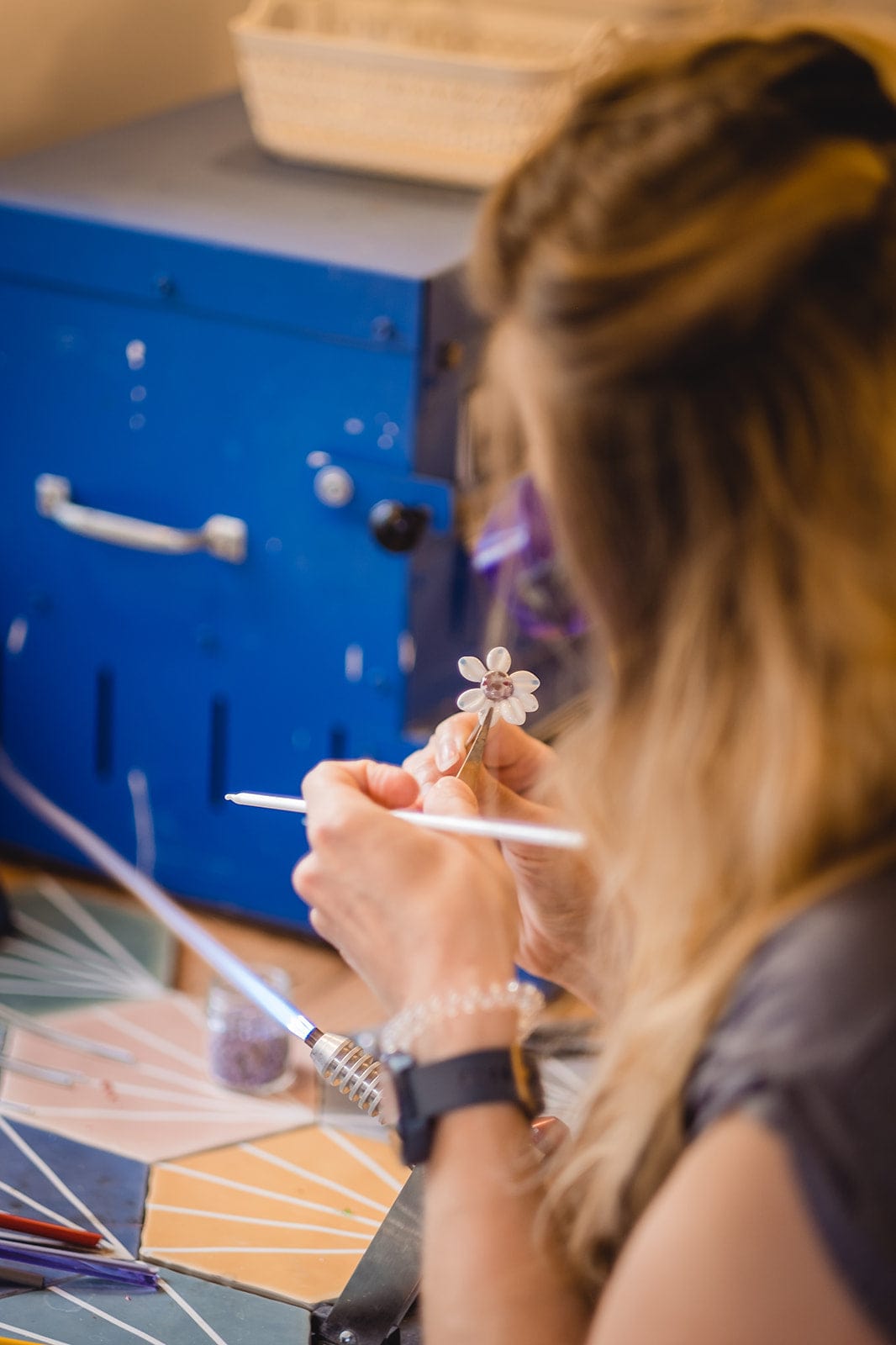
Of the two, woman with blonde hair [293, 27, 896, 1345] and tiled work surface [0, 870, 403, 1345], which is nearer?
woman with blonde hair [293, 27, 896, 1345]

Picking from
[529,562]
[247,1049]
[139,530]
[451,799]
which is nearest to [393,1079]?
[451,799]

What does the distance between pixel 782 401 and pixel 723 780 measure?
5.2 inches

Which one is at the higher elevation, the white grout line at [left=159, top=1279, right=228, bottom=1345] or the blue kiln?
the blue kiln

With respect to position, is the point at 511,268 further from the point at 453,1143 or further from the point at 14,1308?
the point at 14,1308

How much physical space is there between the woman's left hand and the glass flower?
0.36ft

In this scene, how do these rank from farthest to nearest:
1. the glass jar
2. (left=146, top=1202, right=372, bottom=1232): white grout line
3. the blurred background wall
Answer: the blurred background wall → the glass jar → (left=146, top=1202, right=372, bottom=1232): white grout line

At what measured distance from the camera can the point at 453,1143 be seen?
573mm

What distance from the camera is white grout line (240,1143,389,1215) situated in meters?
0.84

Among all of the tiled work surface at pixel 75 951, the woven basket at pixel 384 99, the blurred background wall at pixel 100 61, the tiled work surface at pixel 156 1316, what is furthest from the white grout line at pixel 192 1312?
the blurred background wall at pixel 100 61

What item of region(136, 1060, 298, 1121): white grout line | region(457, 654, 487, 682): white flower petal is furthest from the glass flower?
region(136, 1060, 298, 1121): white grout line

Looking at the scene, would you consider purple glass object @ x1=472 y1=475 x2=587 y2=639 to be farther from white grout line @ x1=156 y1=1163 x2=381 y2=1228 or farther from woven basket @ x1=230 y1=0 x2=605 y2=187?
woven basket @ x1=230 y1=0 x2=605 y2=187

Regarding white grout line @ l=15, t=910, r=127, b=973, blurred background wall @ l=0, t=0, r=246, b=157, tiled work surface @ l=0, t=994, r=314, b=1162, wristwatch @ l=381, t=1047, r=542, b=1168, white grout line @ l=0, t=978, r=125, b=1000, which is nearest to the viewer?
wristwatch @ l=381, t=1047, r=542, b=1168

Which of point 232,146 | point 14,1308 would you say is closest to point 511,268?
point 14,1308

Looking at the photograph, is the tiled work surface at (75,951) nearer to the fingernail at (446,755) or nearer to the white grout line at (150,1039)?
the white grout line at (150,1039)
